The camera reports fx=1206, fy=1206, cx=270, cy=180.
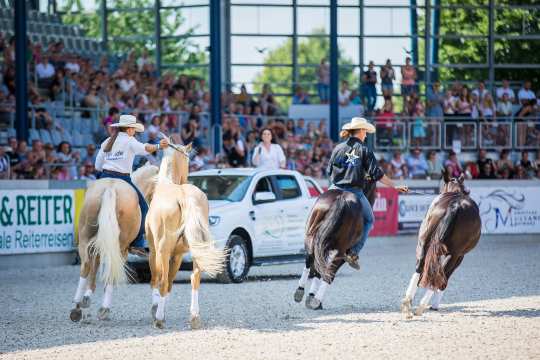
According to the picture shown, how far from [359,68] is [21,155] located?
18.9 meters

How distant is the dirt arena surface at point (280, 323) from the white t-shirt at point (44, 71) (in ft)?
29.7

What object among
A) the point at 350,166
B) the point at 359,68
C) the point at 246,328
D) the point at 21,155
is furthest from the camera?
the point at 359,68

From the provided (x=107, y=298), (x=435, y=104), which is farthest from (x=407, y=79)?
(x=107, y=298)

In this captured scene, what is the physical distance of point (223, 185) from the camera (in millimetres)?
19047

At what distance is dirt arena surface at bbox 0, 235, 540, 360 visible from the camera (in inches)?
419

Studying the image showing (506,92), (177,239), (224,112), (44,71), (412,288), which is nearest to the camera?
(177,239)

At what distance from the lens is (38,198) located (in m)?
21.4

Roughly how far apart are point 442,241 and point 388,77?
2301 centimetres

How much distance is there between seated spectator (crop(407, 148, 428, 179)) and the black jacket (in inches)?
678

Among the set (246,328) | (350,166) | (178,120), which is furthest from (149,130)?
(246,328)

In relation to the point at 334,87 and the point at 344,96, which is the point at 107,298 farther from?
the point at 344,96

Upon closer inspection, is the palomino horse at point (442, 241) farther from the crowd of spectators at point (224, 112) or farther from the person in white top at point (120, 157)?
the crowd of spectators at point (224, 112)

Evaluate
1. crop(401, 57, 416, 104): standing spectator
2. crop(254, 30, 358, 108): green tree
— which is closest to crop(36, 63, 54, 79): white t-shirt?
crop(401, 57, 416, 104): standing spectator

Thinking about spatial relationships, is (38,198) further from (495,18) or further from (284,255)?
(495,18)
